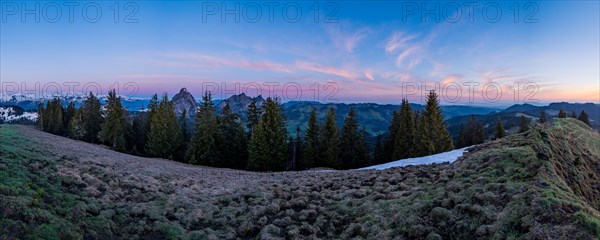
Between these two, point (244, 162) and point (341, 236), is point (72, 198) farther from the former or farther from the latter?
point (244, 162)

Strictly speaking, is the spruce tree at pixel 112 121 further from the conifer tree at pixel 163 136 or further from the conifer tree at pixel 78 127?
the conifer tree at pixel 78 127

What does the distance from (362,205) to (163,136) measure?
42.9m

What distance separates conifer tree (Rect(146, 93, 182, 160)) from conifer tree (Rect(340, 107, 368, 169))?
27.2m

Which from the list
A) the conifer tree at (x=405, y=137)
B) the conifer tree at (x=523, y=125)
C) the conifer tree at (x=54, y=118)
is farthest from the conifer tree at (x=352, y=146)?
the conifer tree at (x=54, y=118)

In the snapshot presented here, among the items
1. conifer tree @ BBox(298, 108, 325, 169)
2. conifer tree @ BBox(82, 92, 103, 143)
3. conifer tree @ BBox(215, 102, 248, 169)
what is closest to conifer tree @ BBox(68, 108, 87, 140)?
conifer tree @ BBox(82, 92, 103, 143)

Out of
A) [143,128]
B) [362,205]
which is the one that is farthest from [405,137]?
[143,128]

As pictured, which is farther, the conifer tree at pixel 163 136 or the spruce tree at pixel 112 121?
the spruce tree at pixel 112 121

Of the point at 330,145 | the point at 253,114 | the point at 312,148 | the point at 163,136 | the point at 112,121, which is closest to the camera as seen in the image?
the point at 330,145

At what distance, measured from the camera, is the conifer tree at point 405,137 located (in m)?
42.6

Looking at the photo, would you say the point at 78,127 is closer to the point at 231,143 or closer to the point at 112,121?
the point at 112,121

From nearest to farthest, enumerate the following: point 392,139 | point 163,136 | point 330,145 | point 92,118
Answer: point 330,145
point 163,136
point 392,139
point 92,118

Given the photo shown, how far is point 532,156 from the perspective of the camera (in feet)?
39.7

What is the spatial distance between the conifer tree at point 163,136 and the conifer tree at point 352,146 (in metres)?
27.2

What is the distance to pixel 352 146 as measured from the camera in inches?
1843
